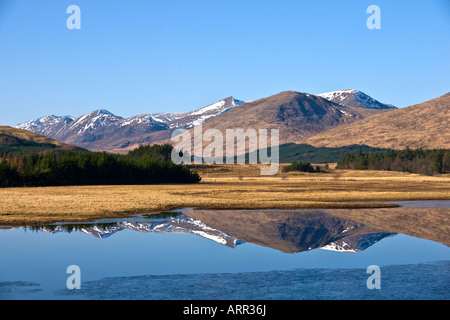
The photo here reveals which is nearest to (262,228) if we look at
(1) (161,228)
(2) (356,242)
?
(1) (161,228)

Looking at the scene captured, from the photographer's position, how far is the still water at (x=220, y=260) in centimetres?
2116

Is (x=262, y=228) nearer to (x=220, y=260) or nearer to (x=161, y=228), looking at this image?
(x=161, y=228)

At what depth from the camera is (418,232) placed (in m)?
38.9

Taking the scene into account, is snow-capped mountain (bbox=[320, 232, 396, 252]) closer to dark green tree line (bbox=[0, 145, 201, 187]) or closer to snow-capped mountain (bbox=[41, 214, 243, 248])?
snow-capped mountain (bbox=[41, 214, 243, 248])

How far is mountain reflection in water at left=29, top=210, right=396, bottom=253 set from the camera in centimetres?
3422

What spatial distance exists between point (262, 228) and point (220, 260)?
43.3ft

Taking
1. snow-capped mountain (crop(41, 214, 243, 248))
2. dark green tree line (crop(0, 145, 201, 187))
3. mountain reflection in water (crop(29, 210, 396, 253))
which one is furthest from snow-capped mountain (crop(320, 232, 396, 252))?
dark green tree line (crop(0, 145, 201, 187))

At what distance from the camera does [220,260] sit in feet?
92.8

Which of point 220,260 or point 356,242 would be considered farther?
point 356,242

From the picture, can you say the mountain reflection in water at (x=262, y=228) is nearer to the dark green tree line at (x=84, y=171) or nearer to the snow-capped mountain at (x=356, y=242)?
the snow-capped mountain at (x=356, y=242)

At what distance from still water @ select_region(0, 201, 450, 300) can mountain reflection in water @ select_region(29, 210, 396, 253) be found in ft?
0.26
